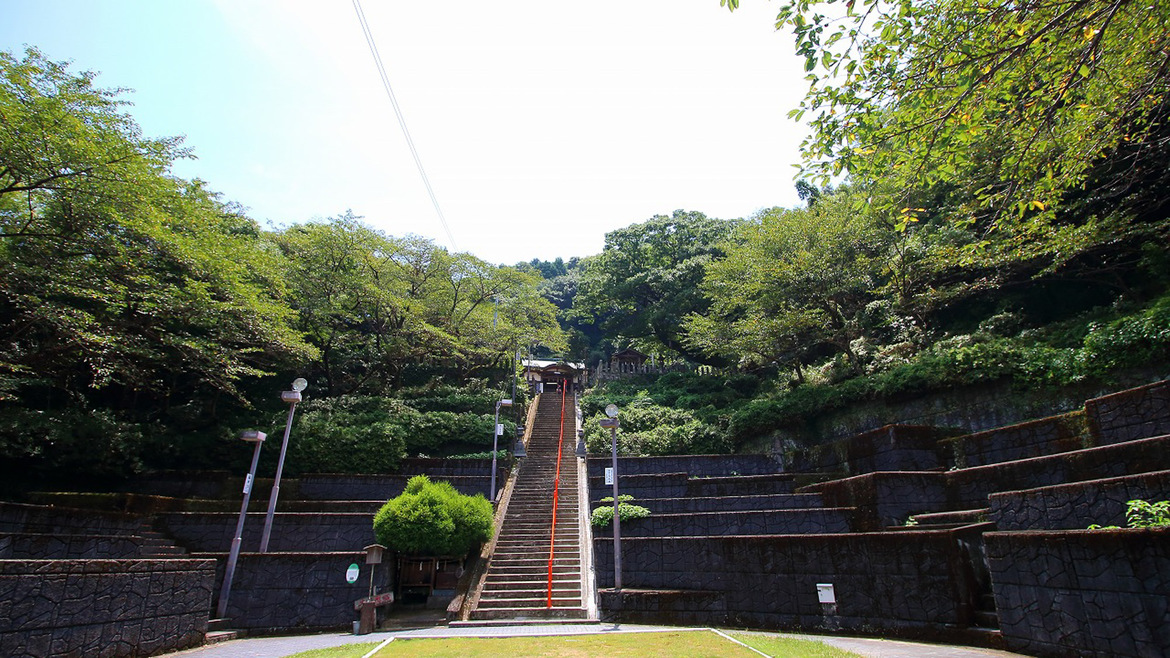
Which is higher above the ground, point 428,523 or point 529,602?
point 428,523

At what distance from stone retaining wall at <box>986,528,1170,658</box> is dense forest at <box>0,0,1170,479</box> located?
3.89 m

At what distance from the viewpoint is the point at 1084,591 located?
5566mm

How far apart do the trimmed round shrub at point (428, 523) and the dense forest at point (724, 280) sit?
6.10 meters

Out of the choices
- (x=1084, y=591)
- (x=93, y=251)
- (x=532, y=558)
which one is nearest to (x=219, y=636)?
(x=532, y=558)

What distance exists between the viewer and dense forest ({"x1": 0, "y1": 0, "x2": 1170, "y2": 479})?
232 inches

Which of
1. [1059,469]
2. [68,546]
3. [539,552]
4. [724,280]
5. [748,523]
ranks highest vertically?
[724,280]

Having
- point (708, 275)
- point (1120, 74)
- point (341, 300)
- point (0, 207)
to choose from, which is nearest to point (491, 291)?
point (341, 300)

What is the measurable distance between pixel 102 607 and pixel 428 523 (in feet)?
16.6

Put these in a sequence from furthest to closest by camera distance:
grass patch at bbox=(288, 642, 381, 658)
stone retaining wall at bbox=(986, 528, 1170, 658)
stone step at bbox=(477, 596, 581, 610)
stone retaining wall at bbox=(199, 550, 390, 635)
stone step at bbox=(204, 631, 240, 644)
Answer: stone step at bbox=(477, 596, 581, 610)
stone retaining wall at bbox=(199, 550, 390, 635)
stone step at bbox=(204, 631, 240, 644)
grass patch at bbox=(288, 642, 381, 658)
stone retaining wall at bbox=(986, 528, 1170, 658)

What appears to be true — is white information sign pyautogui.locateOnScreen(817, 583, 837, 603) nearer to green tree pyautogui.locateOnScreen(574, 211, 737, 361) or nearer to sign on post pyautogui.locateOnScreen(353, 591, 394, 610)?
sign on post pyautogui.locateOnScreen(353, 591, 394, 610)

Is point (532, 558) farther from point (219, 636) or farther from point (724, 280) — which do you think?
point (724, 280)

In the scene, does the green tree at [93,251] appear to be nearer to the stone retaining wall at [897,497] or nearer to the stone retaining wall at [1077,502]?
the stone retaining wall at [897,497]

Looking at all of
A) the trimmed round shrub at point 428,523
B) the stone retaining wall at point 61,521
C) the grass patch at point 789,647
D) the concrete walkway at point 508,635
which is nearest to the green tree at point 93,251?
the stone retaining wall at point 61,521

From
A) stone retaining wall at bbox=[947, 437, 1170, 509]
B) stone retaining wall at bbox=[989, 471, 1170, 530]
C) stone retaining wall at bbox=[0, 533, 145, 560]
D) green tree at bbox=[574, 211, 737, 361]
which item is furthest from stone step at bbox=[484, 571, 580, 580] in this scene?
green tree at bbox=[574, 211, 737, 361]
